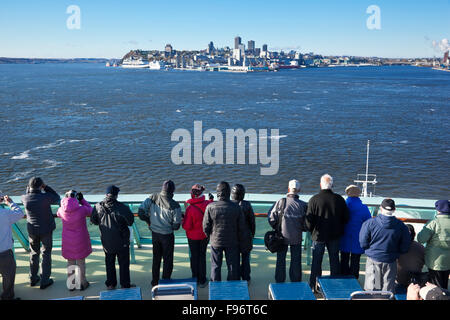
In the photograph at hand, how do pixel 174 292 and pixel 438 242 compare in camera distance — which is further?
pixel 438 242

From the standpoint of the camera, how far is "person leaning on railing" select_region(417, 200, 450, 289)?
13.5 feet

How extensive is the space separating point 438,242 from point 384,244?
0.55 metres

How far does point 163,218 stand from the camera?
4609 mm

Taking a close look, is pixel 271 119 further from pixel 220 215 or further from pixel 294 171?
pixel 220 215

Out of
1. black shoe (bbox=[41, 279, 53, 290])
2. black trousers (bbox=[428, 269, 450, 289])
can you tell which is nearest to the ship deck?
black shoe (bbox=[41, 279, 53, 290])

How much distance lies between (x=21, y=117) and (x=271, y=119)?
2877cm

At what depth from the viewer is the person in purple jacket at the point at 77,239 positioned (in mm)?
4652

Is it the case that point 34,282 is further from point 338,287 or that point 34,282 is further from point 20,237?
point 338,287

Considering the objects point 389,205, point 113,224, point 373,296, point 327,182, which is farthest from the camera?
point 113,224

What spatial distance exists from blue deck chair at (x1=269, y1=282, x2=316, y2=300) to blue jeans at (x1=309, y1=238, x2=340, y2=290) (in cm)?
83

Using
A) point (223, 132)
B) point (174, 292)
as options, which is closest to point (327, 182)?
point (174, 292)

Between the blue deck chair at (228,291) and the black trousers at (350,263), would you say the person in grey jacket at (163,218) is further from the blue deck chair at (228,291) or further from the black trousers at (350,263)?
the black trousers at (350,263)
